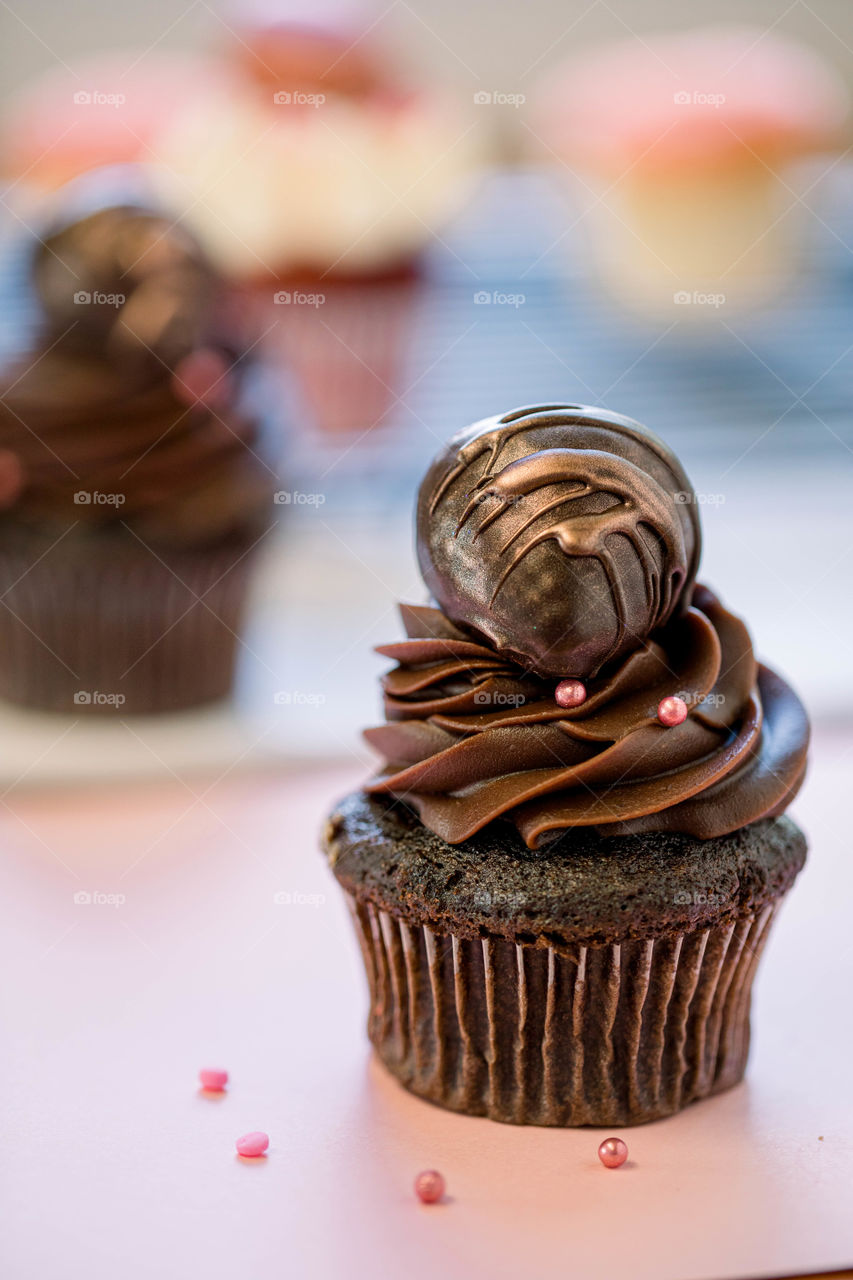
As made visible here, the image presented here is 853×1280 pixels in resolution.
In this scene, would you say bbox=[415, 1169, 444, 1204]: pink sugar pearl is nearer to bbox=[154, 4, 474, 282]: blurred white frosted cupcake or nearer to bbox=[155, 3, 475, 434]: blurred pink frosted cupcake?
bbox=[155, 3, 475, 434]: blurred pink frosted cupcake

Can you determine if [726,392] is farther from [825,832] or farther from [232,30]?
[825,832]
